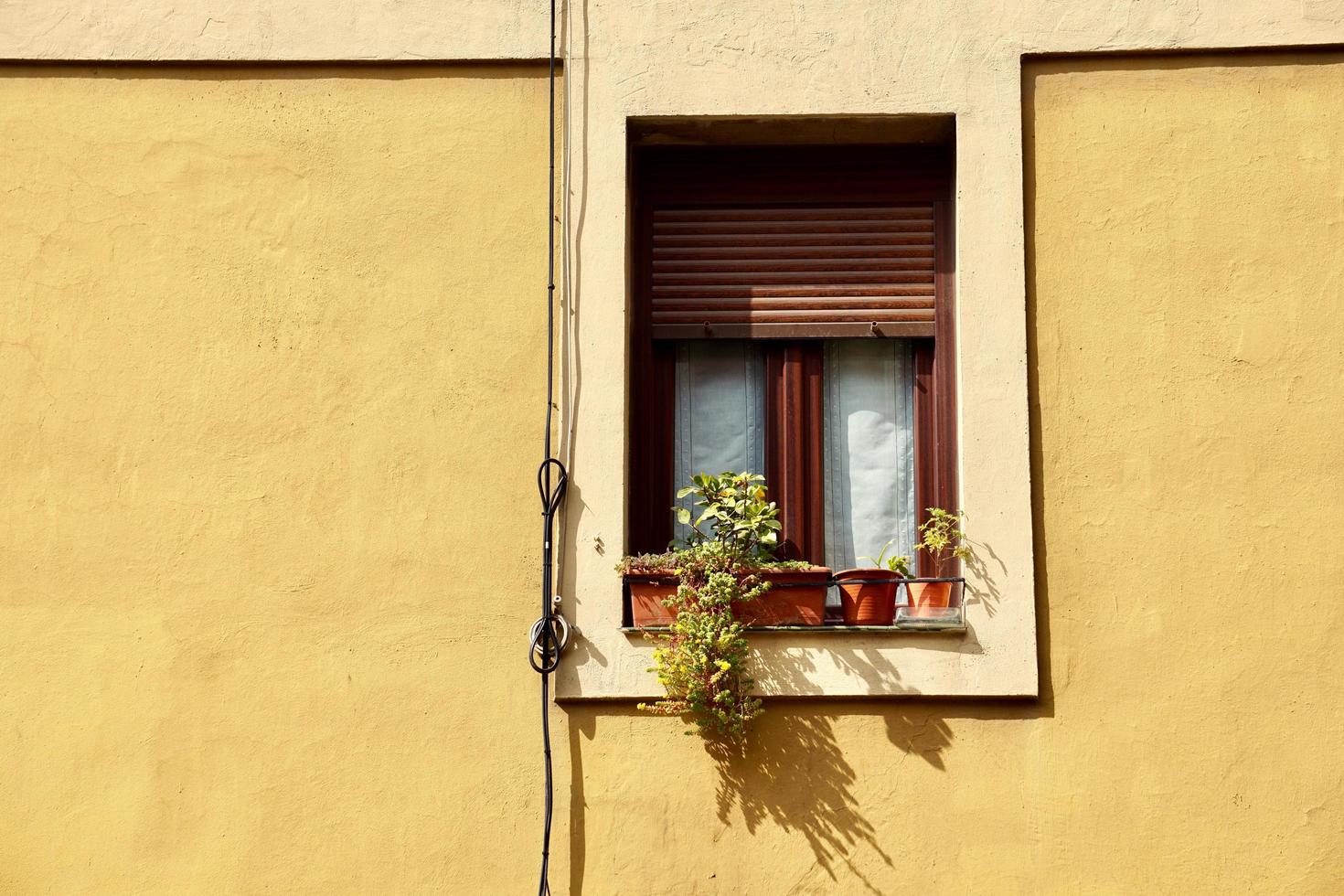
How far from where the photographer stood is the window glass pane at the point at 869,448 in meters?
5.61

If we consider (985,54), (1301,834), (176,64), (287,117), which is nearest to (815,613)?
(1301,834)

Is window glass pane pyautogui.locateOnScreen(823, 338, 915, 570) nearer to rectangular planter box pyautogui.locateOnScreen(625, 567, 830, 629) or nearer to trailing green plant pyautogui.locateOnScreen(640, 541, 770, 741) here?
rectangular planter box pyautogui.locateOnScreen(625, 567, 830, 629)

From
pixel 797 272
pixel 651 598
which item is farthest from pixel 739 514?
pixel 797 272

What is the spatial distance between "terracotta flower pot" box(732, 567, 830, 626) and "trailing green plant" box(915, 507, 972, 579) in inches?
15.3

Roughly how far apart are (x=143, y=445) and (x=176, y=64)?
1420mm

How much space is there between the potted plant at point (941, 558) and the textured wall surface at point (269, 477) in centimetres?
128

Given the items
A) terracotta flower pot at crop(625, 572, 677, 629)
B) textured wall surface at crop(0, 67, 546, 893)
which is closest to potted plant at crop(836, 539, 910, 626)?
terracotta flower pot at crop(625, 572, 677, 629)

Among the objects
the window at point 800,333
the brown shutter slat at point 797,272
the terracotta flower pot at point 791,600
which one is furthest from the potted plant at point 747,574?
the brown shutter slat at point 797,272

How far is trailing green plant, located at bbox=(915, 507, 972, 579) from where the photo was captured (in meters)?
5.16

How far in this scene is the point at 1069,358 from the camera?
527cm

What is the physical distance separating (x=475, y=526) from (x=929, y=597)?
154 centimetres

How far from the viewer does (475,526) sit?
A: 5.25m

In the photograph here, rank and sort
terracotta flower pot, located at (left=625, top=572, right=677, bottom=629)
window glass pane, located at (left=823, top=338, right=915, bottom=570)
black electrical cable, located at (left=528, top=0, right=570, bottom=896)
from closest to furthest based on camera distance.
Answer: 1. black electrical cable, located at (left=528, top=0, right=570, bottom=896)
2. terracotta flower pot, located at (left=625, top=572, right=677, bottom=629)
3. window glass pane, located at (left=823, top=338, right=915, bottom=570)

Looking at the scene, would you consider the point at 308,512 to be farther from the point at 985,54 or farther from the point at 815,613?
the point at 985,54
